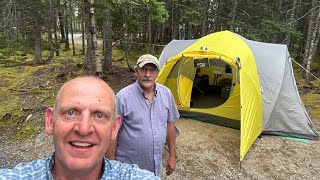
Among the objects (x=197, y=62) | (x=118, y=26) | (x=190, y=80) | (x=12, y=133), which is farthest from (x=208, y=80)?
(x=12, y=133)

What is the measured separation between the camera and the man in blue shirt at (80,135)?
3.87ft

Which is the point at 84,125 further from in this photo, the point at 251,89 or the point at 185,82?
the point at 185,82

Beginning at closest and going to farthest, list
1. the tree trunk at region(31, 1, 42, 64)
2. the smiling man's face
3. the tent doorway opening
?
the smiling man's face
the tent doorway opening
the tree trunk at region(31, 1, 42, 64)

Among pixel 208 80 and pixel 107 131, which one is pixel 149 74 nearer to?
pixel 107 131

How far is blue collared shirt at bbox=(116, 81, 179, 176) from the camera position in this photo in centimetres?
248

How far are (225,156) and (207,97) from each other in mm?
3723

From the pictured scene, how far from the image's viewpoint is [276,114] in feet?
20.7

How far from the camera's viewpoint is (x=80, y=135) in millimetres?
1188

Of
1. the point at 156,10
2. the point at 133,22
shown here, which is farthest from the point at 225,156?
the point at 133,22

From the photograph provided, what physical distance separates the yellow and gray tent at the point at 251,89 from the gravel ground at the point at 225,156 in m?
0.33

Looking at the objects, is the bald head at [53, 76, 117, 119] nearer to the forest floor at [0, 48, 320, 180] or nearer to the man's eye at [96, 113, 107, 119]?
the man's eye at [96, 113, 107, 119]

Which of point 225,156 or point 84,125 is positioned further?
point 225,156

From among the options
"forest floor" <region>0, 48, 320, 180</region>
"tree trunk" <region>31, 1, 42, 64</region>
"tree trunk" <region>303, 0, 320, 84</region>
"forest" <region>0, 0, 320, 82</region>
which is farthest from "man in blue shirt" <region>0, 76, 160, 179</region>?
"tree trunk" <region>31, 1, 42, 64</region>

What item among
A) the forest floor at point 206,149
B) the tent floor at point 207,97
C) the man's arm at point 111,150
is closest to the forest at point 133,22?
the forest floor at point 206,149
